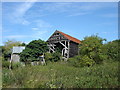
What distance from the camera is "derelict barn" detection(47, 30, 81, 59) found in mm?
18391

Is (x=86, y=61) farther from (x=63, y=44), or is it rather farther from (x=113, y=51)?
(x=63, y=44)

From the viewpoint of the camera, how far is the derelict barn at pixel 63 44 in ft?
60.3

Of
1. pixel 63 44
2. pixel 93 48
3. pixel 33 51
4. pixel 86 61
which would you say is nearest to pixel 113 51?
pixel 93 48

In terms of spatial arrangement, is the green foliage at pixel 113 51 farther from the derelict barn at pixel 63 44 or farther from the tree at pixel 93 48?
the derelict barn at pixel 63 44

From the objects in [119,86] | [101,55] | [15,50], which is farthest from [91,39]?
[15,50]

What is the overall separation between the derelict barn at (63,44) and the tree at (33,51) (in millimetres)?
2185

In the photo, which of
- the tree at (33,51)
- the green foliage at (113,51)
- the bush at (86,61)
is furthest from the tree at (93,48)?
the tree at (33,51)

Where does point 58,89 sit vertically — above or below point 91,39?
below

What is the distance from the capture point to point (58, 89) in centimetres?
349

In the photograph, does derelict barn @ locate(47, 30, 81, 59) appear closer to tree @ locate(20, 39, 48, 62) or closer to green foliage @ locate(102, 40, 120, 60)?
tree @ locate(20, 39, 48, 62)

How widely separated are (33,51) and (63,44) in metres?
4.45

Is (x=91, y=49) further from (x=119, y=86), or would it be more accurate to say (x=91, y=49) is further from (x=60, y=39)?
(x=60, y=39)

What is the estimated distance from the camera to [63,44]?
18531 millimetres

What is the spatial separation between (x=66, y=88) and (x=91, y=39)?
731 centimetres
